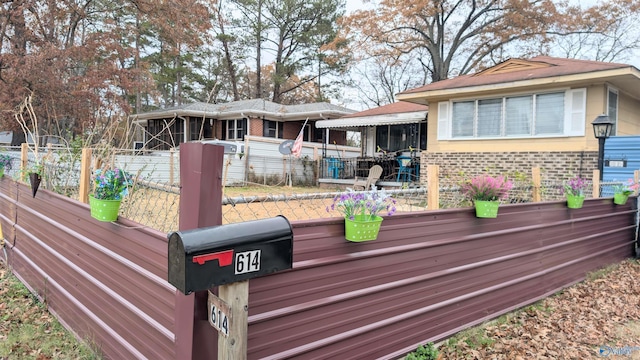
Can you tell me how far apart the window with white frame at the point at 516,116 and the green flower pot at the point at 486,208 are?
7422 mm

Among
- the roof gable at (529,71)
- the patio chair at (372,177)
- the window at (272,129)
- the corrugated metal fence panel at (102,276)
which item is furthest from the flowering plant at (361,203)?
the window at (272,129)

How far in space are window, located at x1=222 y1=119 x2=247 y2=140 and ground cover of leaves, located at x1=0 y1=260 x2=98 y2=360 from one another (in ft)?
51.0

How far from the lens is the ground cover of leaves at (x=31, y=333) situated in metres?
3.03

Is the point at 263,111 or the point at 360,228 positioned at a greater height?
the point at 263,111

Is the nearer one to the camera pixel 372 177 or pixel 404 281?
pixel 404 281

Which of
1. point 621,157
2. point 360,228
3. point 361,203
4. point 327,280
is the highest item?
point 621,157

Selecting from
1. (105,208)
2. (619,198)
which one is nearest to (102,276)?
(105,208)

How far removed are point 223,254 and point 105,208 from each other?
1515 mm

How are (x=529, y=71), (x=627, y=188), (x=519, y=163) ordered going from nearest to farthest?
1. (x=627, y=188)
2. (x=519, y=163)
3. (x=529, y=71)

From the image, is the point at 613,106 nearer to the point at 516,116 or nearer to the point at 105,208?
the point at 516,116

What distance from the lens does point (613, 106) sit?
31.3 ft

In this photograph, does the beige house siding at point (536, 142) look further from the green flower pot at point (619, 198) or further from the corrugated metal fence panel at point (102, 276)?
the corrugated metal fence panel at point (102, 276)

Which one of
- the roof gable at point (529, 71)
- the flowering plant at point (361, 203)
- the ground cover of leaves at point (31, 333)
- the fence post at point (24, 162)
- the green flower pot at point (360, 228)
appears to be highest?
the roof gable at point (529, 71)

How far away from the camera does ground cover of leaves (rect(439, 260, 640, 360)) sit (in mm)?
3199
